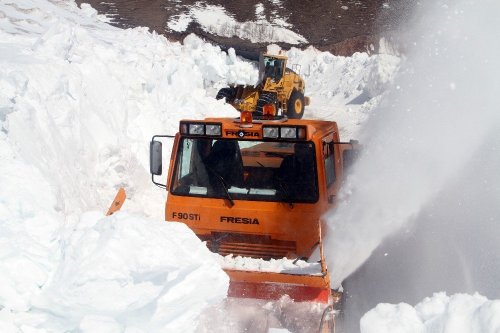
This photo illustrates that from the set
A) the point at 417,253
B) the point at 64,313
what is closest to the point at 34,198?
the point at 64,313

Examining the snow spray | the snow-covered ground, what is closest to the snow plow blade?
the snow-covered ground

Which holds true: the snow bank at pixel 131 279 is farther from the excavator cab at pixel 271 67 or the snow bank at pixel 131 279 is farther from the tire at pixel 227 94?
the excavator cab at pixel 271 67

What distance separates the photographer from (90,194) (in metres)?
9.02

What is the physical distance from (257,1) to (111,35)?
3083 cm

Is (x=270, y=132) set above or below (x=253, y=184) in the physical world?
above

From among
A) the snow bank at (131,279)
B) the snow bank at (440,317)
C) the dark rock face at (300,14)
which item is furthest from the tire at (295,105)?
the dark rock face at (300,14)

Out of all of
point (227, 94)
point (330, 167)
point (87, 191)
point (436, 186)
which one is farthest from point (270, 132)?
point (227, 94)

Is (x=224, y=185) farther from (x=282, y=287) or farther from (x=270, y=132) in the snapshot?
(x=282, y=287)

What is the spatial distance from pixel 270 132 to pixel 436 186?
1619 mm

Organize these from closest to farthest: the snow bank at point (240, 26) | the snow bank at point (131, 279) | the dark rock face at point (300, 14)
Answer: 1. the snow bank at point (131, 279)
2. the dark rock face at point (300, 14)
3. the snow bank at point (240, 26)

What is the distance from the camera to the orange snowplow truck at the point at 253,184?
17.6 ft

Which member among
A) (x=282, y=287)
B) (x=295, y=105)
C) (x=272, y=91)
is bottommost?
(x=295, y=105)

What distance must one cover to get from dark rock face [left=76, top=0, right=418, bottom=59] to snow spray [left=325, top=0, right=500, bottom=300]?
3399 cm

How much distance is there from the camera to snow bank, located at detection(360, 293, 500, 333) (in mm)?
3416
